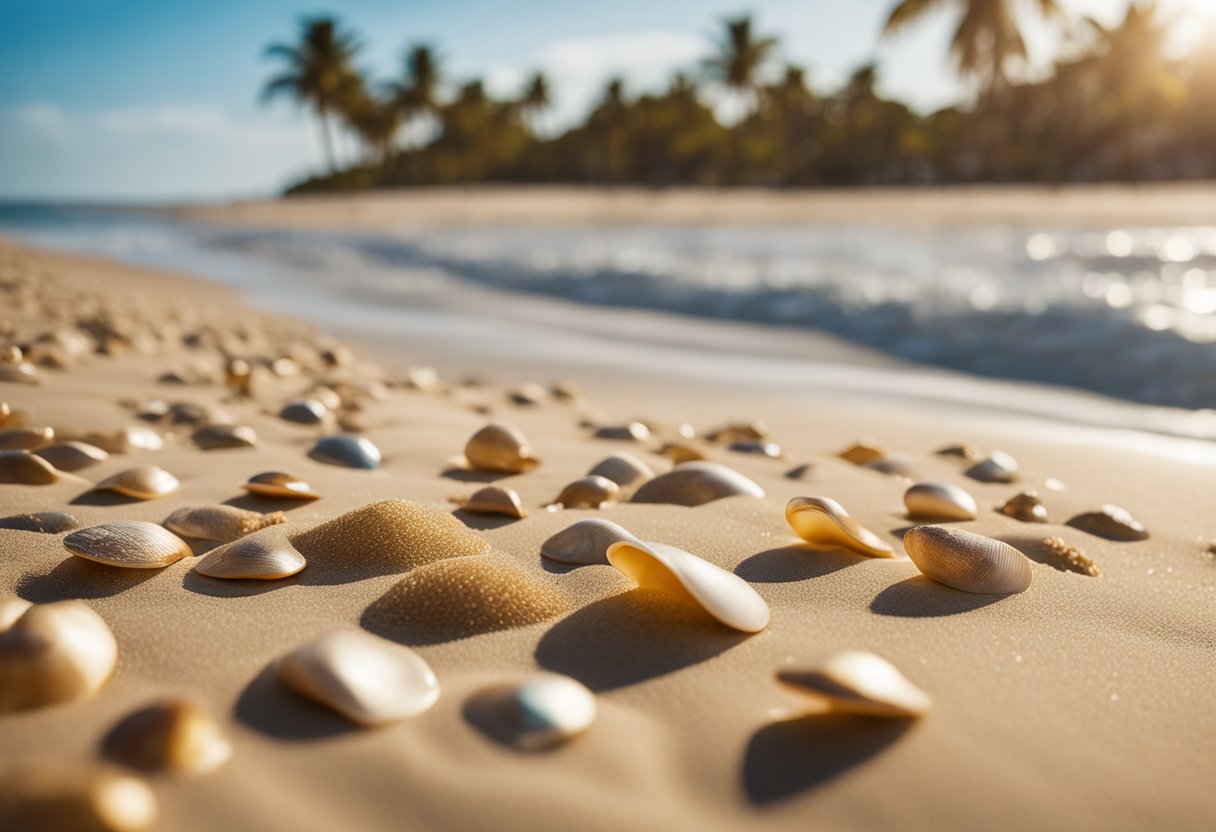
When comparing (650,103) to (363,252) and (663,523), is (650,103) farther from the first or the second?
(663,523)

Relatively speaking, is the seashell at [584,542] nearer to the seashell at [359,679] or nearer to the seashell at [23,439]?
the seashell at [359,679]

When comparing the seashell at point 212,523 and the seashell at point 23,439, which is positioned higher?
the seashell at point 23,439

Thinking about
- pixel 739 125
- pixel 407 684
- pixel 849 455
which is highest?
pixel 739 125

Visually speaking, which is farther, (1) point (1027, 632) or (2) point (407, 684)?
(1) point (1027, 632)

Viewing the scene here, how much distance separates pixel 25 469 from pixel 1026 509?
6.40 ft

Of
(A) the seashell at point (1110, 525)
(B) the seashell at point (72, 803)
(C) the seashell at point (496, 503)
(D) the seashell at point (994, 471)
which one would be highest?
(B) the seashell at point (72, 803)

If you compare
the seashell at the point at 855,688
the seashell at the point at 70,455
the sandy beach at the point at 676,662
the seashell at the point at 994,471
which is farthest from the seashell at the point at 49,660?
the seashell at the point at 994,471

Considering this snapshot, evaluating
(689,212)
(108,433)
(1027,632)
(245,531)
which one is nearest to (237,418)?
(108,433)

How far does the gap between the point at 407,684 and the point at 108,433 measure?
145cm

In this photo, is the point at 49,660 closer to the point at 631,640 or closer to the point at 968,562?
the point at 631,640

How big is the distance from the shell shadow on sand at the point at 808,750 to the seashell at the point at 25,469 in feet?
4.72

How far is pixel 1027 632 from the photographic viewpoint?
1117 mm

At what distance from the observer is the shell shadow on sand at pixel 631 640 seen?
38.5 inches

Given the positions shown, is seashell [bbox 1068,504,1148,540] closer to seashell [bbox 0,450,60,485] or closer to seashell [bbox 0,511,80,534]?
seashell [bbox 0,511,80,534]
